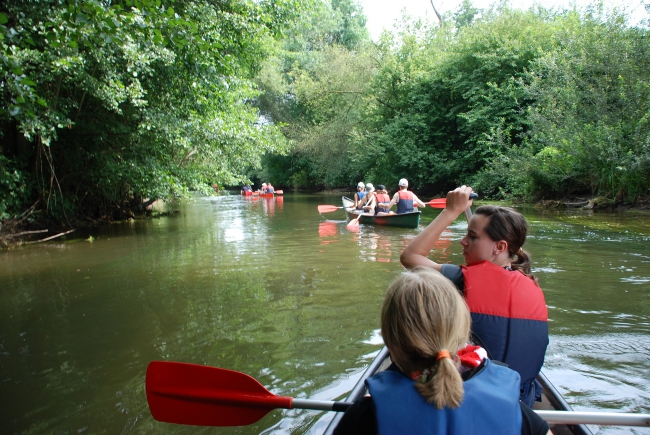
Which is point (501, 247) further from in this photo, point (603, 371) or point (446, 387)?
point (603, 371)

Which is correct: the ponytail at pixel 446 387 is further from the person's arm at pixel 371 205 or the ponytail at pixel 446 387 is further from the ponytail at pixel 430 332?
the person's arm at pixel 371 205

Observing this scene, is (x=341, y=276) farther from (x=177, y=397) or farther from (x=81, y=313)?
(x=177, y=397)

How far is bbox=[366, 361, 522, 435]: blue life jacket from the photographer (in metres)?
1.23

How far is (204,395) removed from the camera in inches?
98.4

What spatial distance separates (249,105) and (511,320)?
15.6m

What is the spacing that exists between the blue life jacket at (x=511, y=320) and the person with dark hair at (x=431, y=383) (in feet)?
2.08

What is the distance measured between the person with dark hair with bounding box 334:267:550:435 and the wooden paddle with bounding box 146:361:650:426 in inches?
48.1

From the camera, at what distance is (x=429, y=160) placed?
73.2ft

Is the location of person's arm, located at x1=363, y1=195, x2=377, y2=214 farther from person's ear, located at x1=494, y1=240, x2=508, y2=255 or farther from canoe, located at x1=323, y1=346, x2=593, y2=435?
person's ear, located at x1=494, y1=240, x2=508, y2=255

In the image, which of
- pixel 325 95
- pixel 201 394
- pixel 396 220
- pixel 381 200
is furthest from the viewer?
pixel 325 95

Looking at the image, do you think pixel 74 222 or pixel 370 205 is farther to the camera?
pixel 370 205

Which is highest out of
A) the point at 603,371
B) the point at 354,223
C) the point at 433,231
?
the point at 433,231

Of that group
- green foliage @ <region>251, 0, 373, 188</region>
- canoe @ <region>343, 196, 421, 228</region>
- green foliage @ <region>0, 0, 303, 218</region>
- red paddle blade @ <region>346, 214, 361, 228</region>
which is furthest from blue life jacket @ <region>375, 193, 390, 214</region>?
green foliage @ <region>251, 0, 373, 188</region>

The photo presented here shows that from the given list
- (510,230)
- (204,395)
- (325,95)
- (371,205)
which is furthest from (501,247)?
(325,95)
